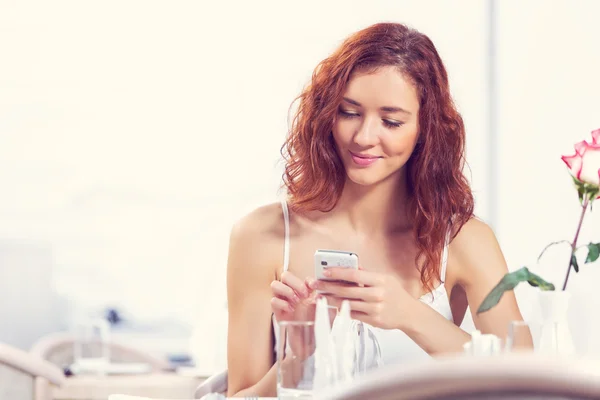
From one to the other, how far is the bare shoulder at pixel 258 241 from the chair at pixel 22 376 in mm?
1076

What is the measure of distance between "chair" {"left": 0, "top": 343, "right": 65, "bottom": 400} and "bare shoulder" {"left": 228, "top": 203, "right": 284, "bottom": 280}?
1.08 meters

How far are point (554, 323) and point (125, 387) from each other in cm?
250

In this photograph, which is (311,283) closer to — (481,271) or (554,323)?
(554,323)

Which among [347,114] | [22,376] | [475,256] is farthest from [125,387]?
[347,114]

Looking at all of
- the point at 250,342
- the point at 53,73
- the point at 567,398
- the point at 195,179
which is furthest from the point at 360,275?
the point at 53,73

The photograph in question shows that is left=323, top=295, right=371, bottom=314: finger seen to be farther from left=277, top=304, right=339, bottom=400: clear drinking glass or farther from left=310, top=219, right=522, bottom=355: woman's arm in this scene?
left=277, top=304, right=339, bottom=400: clear drinking glass

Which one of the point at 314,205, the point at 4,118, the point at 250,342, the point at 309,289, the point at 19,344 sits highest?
the point at 4,118

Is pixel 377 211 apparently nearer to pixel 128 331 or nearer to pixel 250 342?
pixel 250 342

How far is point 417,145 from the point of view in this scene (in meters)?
2.36

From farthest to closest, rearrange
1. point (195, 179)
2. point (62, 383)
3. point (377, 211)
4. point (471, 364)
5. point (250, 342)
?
point (195, 179), point (62, 383), point (377, 211), point (250, 342), point (471, 364)

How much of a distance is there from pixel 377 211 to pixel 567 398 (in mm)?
1628

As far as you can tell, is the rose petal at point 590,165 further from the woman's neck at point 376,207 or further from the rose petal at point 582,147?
the woman's neck at point 376,207

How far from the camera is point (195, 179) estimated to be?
5754 mm

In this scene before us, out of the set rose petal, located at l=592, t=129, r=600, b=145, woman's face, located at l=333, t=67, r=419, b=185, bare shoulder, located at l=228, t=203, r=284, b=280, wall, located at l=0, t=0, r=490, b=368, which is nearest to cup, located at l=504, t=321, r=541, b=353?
rose petal, located at l=592, t=129, r=600, b=145
